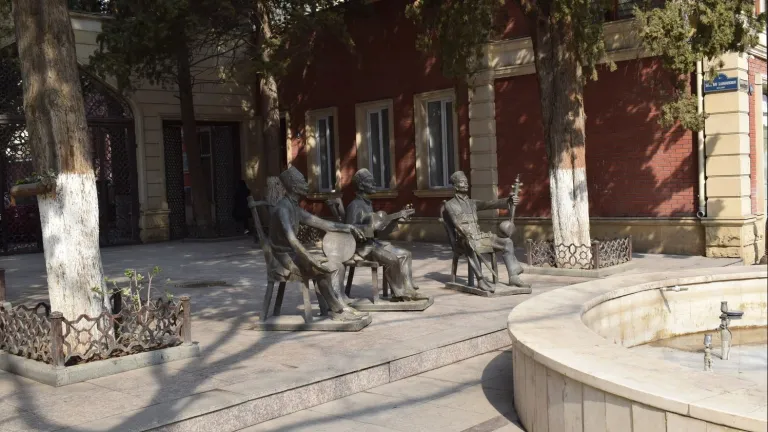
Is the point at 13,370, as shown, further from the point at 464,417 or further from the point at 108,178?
the point at 108,178

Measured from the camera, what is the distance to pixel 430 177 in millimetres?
17891

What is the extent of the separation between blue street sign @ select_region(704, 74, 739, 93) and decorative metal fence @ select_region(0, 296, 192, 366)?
9.95 metres

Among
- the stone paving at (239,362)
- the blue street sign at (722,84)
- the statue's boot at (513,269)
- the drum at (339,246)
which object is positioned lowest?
the stone paving at (239,362)

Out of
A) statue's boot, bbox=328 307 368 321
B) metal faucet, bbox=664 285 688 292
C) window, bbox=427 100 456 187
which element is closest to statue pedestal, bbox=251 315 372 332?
statue's boot, bbox=328 307 368 321

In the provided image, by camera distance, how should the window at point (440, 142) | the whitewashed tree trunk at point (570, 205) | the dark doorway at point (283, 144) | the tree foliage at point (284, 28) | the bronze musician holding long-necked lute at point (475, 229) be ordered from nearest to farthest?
the bronze musician holding long-necked lute at point (475, 229), the whitewashed tree trunk at point (570, 205), the tree foliage at point (284, 28), the window at point (440, 142), the dark doorway at point (283, 144)

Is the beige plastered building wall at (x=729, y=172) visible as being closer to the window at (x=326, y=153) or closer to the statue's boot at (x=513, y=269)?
the statue's boot at (x=513, y=269)

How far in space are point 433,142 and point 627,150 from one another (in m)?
4.86

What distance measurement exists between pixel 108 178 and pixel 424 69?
342 inches

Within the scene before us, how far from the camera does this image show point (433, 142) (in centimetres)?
1784

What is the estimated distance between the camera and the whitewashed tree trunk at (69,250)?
6465mm

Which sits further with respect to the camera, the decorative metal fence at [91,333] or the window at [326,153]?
the window at [326,153]

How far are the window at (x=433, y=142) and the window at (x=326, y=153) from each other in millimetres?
3332

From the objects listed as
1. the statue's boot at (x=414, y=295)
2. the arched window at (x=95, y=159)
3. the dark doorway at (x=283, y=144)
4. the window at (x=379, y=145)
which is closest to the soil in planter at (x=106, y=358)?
the statue's boot at (x=414, y=295)

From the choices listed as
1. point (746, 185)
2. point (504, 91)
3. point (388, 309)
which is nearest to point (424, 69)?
point (504, 91)
